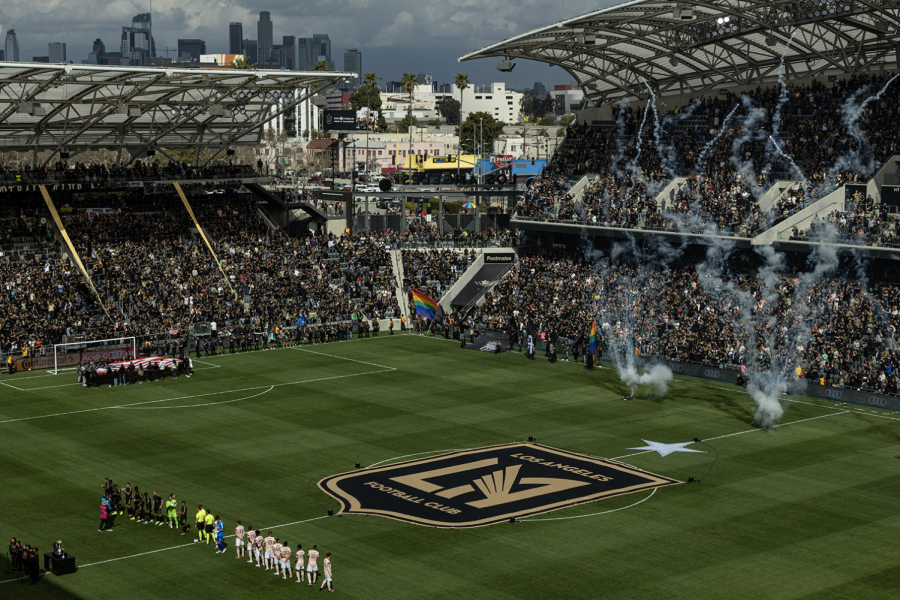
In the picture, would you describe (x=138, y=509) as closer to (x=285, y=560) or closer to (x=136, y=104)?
(x=285, y=560)

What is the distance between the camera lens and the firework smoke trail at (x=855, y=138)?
59906mm

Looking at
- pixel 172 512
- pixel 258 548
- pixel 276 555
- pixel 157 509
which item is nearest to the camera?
pixel 276 555

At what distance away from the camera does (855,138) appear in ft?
202

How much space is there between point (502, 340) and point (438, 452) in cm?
2411

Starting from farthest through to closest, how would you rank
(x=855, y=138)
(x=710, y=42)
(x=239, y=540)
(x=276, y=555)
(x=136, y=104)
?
(x=136, y=104), (x=710, y=42), (x=855, y=138), (x=239, y=540), (x=276, y=555)

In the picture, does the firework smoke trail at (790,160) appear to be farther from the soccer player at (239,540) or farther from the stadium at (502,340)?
the soccer player at (239,540)

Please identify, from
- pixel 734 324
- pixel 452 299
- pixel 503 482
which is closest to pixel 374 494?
pixel 503 482

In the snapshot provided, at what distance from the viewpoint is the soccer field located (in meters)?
28.7

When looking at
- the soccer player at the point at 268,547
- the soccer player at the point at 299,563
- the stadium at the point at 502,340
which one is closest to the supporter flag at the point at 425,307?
the stadium at the point at 502,340

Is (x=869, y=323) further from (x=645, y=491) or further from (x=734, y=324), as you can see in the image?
(x=645, y=491)

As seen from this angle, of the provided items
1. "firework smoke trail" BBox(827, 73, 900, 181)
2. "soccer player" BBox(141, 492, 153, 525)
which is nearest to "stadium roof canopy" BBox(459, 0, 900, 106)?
"firework smoke trail" BBox(827, 73, 900, 181)

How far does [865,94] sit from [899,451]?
29153mm

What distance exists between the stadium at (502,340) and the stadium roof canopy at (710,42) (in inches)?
11.5

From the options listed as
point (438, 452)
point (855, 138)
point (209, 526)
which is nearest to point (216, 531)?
point (209, 526)
